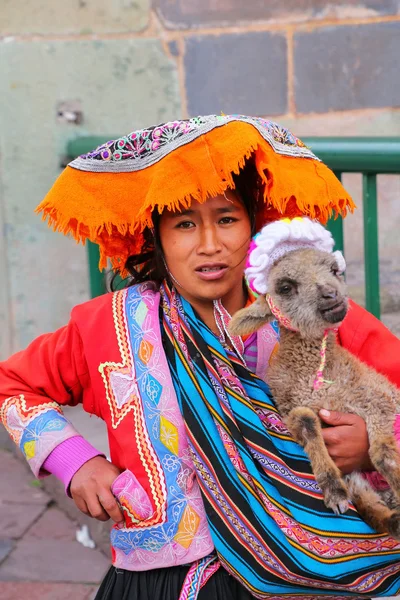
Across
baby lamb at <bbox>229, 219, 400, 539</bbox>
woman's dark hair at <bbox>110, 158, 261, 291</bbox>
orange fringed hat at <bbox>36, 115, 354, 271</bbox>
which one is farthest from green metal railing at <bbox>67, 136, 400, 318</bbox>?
baby lamb at <bbox>229, 219, 400, 539</bbox>

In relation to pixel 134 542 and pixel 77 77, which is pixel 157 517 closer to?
pixel 134 542

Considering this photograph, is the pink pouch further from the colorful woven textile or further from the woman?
the colorful woven textile

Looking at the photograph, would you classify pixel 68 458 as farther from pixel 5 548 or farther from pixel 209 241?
pixel 5 548

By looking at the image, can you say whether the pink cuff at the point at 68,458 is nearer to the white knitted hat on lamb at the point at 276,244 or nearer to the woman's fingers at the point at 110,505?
the woman's fingers at the point at 110,505

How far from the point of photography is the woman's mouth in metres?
2.01

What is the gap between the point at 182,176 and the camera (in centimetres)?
190

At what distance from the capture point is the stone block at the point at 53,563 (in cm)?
326

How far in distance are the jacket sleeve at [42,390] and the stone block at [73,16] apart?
226 cm

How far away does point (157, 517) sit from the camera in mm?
1907

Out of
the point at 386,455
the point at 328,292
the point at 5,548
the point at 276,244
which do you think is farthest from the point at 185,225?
the point at 5,548

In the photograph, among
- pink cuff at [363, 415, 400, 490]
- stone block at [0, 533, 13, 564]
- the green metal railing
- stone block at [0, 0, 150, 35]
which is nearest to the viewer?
pink cuff at [363, 415, 400, 490]

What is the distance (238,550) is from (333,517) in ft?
0.75

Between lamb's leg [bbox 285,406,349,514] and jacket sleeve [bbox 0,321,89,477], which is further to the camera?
jacket sleeve [bbox 0,321,89,477]

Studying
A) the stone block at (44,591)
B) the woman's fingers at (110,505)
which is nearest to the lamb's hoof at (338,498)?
the woman's fingers at (110,505)
